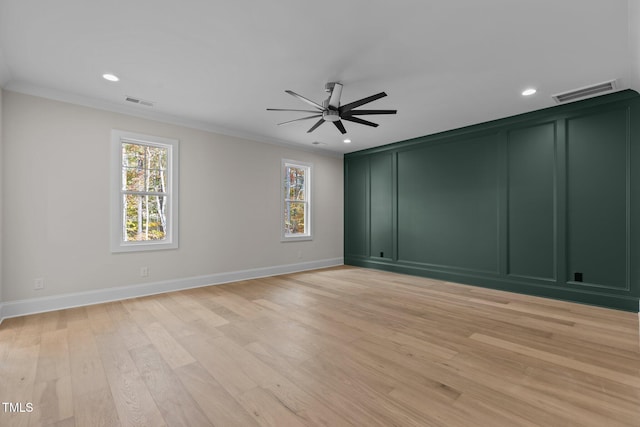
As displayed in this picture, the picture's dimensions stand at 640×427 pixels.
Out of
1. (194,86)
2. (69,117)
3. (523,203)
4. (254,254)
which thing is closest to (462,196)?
(523,203)

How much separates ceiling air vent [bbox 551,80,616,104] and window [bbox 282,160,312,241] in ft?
14.1

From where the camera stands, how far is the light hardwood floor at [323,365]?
1.66 m

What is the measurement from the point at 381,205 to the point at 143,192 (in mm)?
4479

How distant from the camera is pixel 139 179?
4.30 metres

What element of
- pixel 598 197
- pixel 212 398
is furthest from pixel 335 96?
pixel 598 197

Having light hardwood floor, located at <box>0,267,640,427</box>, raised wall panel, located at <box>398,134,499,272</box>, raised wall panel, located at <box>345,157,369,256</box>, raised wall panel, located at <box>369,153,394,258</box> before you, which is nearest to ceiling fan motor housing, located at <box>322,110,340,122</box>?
light hardwood floor, located at <box>0,267,640,427</box>

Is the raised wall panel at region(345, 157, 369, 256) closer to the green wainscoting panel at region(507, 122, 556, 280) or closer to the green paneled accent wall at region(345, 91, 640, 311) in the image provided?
the green paneled accent wall at region(345, 91, 640, 311)

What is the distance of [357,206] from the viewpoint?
273 inches

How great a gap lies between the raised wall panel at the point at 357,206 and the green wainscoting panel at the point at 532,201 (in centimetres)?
288

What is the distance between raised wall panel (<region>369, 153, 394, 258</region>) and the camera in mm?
6246

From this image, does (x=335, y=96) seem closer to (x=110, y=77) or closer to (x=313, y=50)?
(x=313, y=50)

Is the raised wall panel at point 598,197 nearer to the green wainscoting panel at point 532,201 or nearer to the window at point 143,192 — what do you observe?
the green wainscoting panel at point 532,201

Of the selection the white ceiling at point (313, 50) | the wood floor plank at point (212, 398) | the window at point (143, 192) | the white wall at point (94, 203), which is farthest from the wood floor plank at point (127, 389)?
the white ceiling at point (313, 50)

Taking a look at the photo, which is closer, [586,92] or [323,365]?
[323,365]
